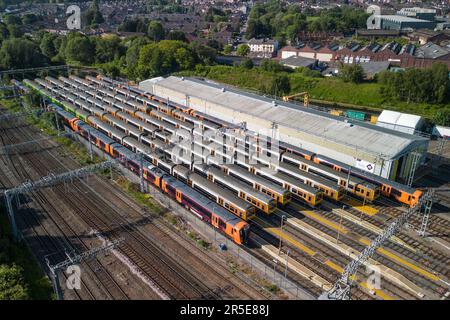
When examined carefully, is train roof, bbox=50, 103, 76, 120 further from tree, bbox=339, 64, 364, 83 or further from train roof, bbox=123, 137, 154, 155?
tree, bbox=339, 64, 364, 83

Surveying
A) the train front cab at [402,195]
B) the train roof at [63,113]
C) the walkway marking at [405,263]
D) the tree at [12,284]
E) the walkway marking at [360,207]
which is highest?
the train roof at [63,113]

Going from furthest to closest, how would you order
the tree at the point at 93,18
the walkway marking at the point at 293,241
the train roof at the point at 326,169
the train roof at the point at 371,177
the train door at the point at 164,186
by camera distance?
the tree at the point at 93,18
the train roof at the point at 326,169
the train roof at the point at 371,177
the train door at the point at 164,186
the walkway marking at the point at 293,241

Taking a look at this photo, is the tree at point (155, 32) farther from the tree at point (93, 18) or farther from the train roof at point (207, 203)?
the train roof at point (207, 203)

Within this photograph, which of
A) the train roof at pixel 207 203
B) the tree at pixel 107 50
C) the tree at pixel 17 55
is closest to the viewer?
the train roof at pixel 207 203

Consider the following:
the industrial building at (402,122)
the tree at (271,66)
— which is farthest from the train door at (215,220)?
the tree at (271,66)

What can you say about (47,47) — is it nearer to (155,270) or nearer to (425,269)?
(155,270)

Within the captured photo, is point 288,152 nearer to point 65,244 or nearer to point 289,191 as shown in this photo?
point 289,191
